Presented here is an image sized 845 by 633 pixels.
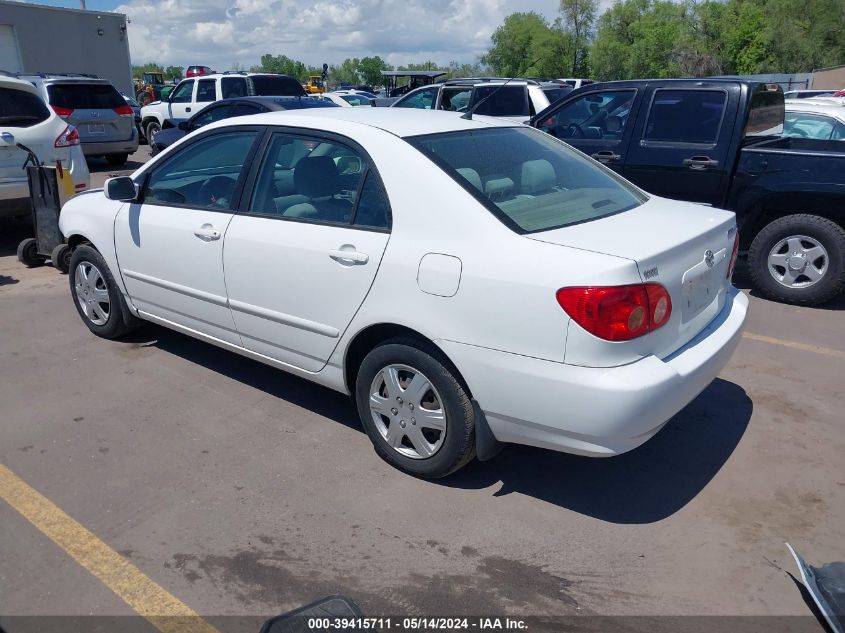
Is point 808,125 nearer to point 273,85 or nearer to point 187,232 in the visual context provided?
point 187,232

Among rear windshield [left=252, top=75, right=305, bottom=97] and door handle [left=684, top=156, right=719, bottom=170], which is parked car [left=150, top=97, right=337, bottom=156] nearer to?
rear windshield [left=252, top=75, right=305, bottom=97]

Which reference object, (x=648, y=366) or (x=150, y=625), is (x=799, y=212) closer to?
(x=648, y=366)

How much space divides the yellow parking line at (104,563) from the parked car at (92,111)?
12164 millimetres

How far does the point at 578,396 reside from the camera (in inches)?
116

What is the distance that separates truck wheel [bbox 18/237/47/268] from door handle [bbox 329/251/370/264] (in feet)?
17.2

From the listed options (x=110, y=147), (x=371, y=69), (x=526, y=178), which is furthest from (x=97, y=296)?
(x=371, y=69)

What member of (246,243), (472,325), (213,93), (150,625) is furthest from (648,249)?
(213,93)

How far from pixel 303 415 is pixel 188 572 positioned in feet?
4.78

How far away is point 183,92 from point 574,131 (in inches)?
509

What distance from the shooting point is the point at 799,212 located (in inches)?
251

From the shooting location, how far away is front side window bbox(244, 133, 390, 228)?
3.63m

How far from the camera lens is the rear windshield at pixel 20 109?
7.57 metres

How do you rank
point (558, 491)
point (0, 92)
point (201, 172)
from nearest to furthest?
1. point (558, 491)
2. point (201, 172)
3. point (0, 92)

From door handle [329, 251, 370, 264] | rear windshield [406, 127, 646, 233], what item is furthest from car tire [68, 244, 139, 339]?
rear windshield [406, 127, 646, 233]
